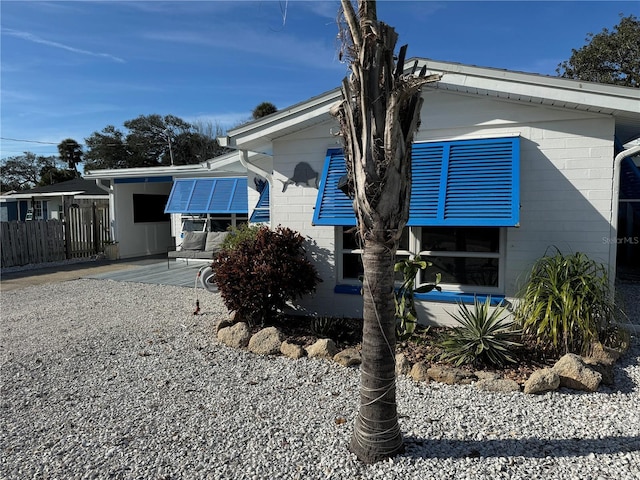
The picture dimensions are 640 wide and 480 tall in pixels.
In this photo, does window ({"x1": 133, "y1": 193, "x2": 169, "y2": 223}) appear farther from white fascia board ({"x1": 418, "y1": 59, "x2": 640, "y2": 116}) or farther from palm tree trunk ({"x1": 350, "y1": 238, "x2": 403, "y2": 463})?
palm tree trunk ({"x1": 350, "y1": 238, "x2": 403, "y2": 463})

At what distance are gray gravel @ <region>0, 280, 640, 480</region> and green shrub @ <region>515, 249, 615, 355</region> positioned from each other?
0.54m

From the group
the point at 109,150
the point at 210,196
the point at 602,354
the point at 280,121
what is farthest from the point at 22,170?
the point at 602,354

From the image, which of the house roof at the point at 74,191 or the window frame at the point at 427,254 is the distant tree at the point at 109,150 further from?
the window frame at the point at 427,254

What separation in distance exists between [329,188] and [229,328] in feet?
8.79

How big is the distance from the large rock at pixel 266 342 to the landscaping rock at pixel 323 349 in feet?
1.49

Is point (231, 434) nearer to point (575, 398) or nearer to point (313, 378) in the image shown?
point (313, 378)

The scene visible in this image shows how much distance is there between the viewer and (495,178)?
611 cm


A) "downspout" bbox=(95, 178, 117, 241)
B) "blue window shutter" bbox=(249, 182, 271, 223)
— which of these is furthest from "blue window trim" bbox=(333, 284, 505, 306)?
"downspout" bbox=(95, 178, 117, 241)

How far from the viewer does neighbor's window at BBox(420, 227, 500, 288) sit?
663 cm

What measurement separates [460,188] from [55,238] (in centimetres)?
1492

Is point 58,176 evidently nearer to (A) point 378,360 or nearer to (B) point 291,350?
(B) point 291,350

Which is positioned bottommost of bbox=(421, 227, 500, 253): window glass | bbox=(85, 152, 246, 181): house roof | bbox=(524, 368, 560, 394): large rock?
bbox=(524, 368, 560, 394): large rock

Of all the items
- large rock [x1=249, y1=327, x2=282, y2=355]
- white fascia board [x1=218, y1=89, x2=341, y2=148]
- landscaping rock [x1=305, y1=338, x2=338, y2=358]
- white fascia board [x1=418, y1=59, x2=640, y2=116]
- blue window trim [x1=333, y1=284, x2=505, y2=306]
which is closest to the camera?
landscaping rock [x1=305, y1=338, x2=338, y2=358]

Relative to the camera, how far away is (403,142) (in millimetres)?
3123
